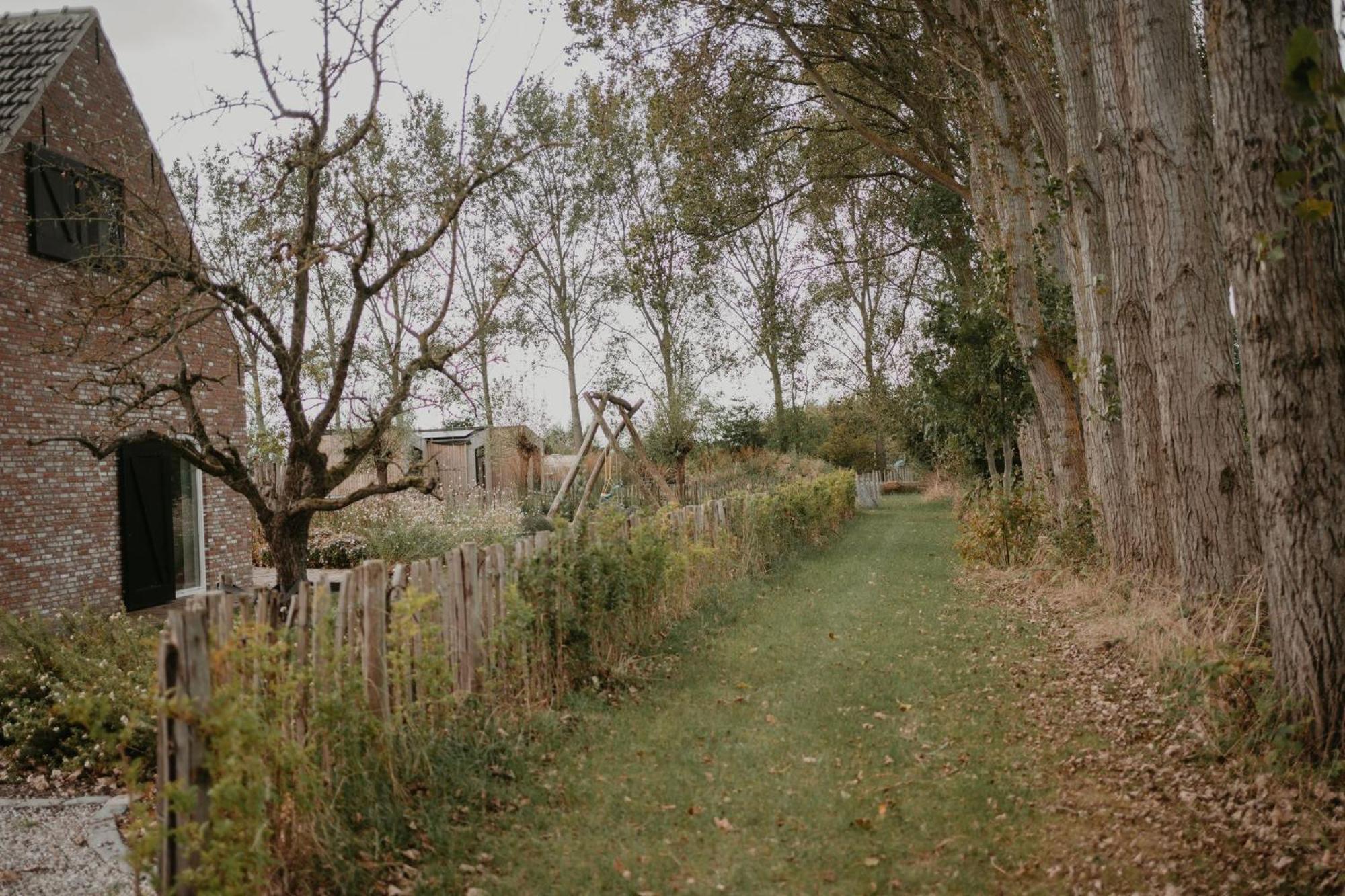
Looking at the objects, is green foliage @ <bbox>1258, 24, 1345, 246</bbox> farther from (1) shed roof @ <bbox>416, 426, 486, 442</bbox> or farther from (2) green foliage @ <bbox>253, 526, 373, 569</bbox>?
(1) shed roof @ <bbox>416, 426, 486, 442</bbox>

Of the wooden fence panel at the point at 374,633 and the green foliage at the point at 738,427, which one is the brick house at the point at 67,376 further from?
the green foliage at the point at 738,427

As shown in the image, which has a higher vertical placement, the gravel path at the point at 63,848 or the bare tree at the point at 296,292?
the bare tree at the point at 296,292

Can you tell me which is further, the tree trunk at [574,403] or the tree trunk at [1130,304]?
the tree trunk at [574,403]

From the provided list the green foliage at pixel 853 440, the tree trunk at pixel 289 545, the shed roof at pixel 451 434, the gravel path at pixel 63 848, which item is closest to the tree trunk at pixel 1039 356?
the tree trunk at pixel 289 545

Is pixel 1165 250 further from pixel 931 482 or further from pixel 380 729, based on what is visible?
pixel 931 482

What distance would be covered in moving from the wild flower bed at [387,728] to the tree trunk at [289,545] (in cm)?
302

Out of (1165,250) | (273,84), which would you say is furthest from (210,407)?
(1165,250)

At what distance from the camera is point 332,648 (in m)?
4.45

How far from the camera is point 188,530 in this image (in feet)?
45.2

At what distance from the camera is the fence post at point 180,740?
324cm

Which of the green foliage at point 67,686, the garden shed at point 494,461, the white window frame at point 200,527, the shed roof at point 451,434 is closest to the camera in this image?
the green foliage at point 67,686

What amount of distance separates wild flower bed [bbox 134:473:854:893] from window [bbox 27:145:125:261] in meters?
7.84

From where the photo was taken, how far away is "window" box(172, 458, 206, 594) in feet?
44.5

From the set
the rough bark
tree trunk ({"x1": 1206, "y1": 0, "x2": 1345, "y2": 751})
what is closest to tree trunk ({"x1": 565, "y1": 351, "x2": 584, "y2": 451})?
the rough bark
